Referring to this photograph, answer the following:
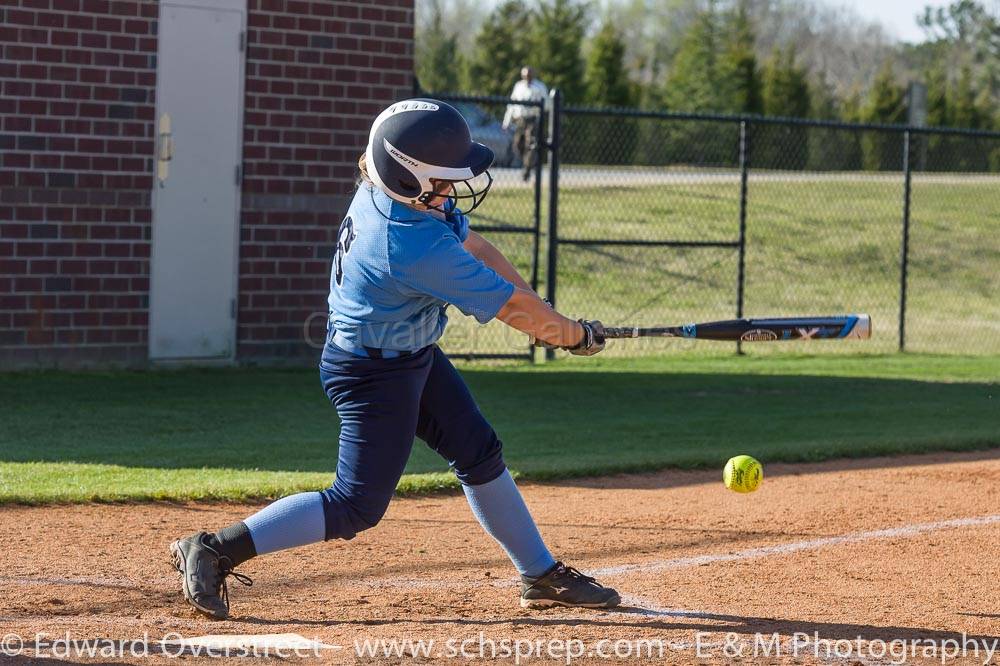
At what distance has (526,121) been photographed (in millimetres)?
18859

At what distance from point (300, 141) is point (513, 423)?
4.12m

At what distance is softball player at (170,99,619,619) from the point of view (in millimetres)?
4730

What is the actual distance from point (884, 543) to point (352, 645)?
10.6ft

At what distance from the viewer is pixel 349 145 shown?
13.1 metres

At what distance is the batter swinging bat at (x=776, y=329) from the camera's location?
5508 mm

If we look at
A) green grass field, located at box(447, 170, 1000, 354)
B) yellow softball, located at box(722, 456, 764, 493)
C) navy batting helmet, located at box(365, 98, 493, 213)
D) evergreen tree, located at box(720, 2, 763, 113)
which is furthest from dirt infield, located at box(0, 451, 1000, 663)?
evergreen tree, located at box(720, 2, 763, 113)

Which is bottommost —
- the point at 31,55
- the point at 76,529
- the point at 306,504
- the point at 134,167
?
the point at 76,529

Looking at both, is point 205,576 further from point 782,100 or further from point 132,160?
point 782,100

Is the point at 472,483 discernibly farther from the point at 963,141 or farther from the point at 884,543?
the point at 963,141

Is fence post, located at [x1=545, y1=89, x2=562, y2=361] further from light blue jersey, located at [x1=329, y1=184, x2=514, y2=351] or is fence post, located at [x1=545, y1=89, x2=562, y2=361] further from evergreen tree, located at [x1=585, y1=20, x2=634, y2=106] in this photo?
evergreen tree, located at [x1=585, y1=20, x2=634, y2=106]

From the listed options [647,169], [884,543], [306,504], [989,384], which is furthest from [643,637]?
[647,169]

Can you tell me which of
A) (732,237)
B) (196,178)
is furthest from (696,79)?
(196,178)

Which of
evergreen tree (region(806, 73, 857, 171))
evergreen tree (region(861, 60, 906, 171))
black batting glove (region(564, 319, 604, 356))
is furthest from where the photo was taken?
evergreen tree (region(861, 60, 906, 171))

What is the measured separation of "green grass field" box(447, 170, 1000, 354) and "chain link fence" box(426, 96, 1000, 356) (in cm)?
4
